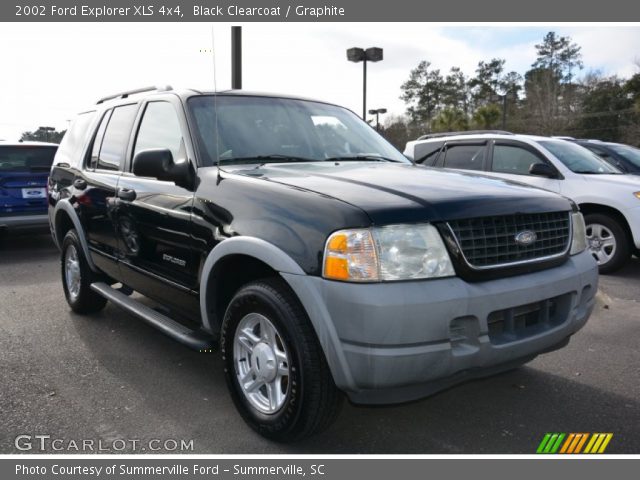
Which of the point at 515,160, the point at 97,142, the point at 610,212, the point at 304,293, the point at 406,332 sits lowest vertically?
the point at 610,212

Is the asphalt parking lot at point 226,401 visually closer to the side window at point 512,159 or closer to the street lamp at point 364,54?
the side window at point 512,159

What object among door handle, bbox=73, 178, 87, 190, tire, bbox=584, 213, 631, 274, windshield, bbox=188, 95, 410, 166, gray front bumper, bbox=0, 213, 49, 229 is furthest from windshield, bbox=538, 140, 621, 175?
gray front bumper, bbox=0, 213, 49, 229

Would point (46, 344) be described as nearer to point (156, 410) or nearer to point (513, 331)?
point (156, 410)

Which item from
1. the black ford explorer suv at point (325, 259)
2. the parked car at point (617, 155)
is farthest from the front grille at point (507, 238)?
the parked car at point (617, 155)

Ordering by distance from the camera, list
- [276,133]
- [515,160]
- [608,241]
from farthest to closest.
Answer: [515,160] < [608,241] < [276,133]

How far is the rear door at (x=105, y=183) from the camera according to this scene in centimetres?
444

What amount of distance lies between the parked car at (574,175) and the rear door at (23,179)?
243 inches

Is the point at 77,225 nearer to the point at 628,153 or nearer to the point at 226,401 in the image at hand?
the point at 226,401

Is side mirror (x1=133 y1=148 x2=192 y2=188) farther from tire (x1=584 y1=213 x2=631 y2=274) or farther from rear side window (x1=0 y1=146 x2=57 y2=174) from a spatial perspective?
rear side window (x1=0 y1=146 x2=57 y2=174)

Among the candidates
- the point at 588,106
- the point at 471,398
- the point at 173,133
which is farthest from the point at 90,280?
the point at 588,106

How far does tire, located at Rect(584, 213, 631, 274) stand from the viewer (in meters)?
7.13

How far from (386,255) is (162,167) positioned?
157 cm

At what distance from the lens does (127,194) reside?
4.09m

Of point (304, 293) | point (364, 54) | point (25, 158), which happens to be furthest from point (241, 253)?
point (364, 54)
